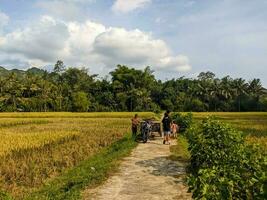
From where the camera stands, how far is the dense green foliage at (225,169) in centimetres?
575

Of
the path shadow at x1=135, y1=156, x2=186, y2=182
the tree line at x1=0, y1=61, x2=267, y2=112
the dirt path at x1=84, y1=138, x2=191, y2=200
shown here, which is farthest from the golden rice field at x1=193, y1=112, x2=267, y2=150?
the tree line at x1=0, y1=61, x2=267, y2=112

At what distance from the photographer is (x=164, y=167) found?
1373 centimetres

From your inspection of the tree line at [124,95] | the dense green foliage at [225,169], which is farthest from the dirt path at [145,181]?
the tree line at [124,95]

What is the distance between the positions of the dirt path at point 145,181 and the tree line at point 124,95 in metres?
65.2

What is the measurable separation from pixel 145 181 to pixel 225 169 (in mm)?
4827

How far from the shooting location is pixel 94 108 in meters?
83.9

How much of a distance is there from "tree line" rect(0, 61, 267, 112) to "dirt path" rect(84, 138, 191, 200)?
65245 millimetres

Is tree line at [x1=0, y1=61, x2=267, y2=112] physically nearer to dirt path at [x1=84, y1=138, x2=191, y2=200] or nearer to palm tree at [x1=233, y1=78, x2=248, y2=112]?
palm tree at [x1=233, y1=78, x2=248, y2=112]

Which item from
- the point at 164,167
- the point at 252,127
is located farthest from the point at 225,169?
the point at 252,127

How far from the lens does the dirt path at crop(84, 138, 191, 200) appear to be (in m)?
10.0

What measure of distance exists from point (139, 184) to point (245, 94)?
7979 centimetres

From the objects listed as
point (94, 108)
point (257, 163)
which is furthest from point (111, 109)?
point (257, 163)

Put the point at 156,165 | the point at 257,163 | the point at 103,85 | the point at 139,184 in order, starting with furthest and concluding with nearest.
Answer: the point at 103,85 < the point at 156,165 < the point at 139,184 < the point at 257,163

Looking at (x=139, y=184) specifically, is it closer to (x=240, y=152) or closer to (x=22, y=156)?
(x=240, y=152)
